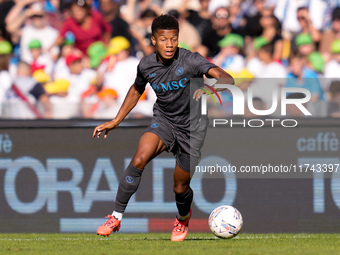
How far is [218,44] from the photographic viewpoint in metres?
10.7

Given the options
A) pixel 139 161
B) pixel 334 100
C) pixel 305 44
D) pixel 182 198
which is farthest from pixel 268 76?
pixel 139 161

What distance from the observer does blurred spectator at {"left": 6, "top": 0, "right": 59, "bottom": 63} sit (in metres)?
11.4

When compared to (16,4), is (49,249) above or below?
below

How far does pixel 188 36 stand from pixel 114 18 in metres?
1.31

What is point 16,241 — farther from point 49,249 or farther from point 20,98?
point 20,98

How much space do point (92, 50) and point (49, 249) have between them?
5217mm

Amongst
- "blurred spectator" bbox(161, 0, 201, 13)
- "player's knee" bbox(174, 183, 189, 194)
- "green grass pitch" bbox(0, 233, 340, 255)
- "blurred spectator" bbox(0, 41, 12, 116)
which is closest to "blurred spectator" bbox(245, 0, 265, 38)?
"blurred spectator" bbox(161, 0, 201, 13)

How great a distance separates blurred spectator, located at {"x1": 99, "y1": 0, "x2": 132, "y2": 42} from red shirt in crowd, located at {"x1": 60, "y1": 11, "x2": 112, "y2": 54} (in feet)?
0.31

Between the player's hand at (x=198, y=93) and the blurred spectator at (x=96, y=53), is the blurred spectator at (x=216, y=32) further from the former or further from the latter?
the player's hand at (x=198, y=93)

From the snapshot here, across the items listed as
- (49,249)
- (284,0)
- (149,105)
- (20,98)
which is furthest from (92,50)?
(49,249)

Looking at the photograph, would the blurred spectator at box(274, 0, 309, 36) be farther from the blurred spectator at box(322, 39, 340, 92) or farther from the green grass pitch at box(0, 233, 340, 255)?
the green grass pitch at box(0, 233, 340, 255)

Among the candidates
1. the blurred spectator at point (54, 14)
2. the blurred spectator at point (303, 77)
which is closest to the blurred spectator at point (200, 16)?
the blurred spectator at point (303, 77)

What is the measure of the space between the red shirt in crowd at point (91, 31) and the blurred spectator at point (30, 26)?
41cm

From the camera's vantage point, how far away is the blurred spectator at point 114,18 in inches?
431
